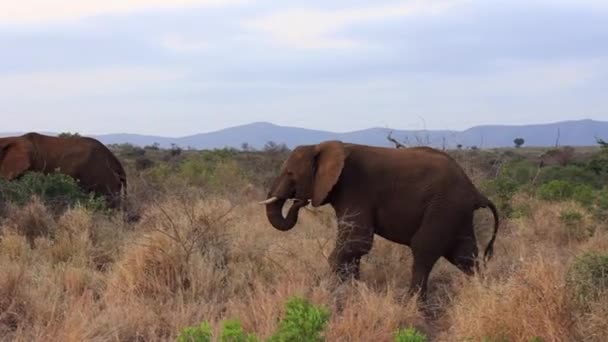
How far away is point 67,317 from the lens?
6.02 metres

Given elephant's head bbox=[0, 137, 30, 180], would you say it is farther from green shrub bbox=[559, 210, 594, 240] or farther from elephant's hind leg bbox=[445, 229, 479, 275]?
green shrub bbox=[559, 210, 594, 240]

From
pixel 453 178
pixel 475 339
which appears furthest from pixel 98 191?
pixel 475 339

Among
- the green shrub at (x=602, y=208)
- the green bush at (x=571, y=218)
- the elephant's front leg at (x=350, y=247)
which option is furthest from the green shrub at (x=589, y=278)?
the green shrub at (x=602, y=208)

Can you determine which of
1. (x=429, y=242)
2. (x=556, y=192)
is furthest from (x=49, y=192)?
(x=556, y=192)

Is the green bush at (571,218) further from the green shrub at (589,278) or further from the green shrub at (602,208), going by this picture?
the green shrub at (589,278)

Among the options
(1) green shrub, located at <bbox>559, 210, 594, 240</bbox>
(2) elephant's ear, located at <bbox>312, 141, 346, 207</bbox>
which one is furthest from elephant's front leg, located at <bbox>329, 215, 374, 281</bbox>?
(1) green shrub, located at <bbox>559, 210, 594, 240</bbox>

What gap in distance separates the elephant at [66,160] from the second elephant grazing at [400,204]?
5.80 meters

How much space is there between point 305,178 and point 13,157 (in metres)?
6.65

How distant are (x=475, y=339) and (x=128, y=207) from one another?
846 cm

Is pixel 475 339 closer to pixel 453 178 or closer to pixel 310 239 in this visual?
pixel 453 178

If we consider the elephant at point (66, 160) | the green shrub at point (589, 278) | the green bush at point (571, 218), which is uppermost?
the elephant at point (66, 160)

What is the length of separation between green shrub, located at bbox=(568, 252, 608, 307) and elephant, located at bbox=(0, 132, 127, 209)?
26.5 feet

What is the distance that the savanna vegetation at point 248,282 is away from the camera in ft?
18.2

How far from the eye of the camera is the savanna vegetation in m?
5.54
